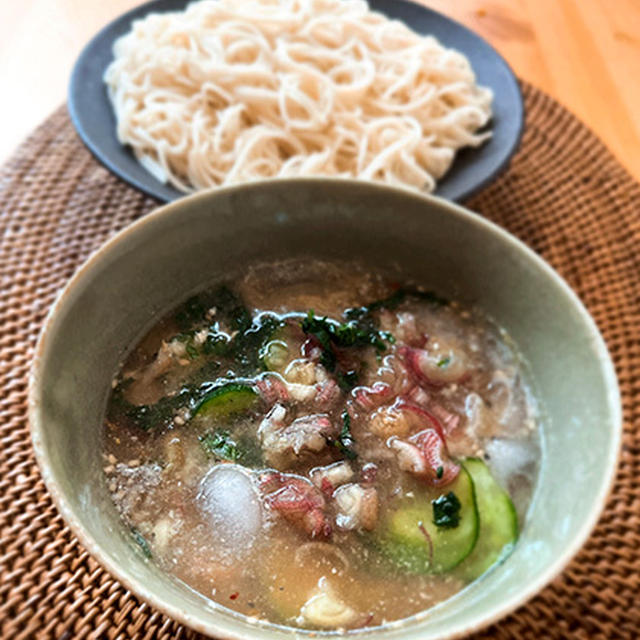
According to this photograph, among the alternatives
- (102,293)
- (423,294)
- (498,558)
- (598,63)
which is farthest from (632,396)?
(598,63)

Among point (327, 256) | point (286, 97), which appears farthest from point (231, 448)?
point (286, 97)

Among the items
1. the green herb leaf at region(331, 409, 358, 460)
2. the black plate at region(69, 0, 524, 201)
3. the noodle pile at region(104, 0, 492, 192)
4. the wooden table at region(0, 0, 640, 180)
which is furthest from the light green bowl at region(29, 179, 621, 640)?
the wooden table at region(0, 0, 640, 180)

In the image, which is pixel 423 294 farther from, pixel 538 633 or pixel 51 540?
pixel 51 540

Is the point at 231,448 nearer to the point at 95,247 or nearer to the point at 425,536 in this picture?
the point at 425,536

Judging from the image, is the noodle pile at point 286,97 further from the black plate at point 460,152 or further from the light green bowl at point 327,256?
the light green bowl at point 327,256

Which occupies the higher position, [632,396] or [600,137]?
[600,137]

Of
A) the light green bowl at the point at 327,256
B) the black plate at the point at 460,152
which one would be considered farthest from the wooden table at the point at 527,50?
the light green bowl at the point at 327,256

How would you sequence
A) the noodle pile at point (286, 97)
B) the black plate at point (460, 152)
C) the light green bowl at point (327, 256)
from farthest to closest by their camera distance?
the noodle pile at point (286, 97), the black plate at point (460, 152), the light green bowl at point (327, 256)
